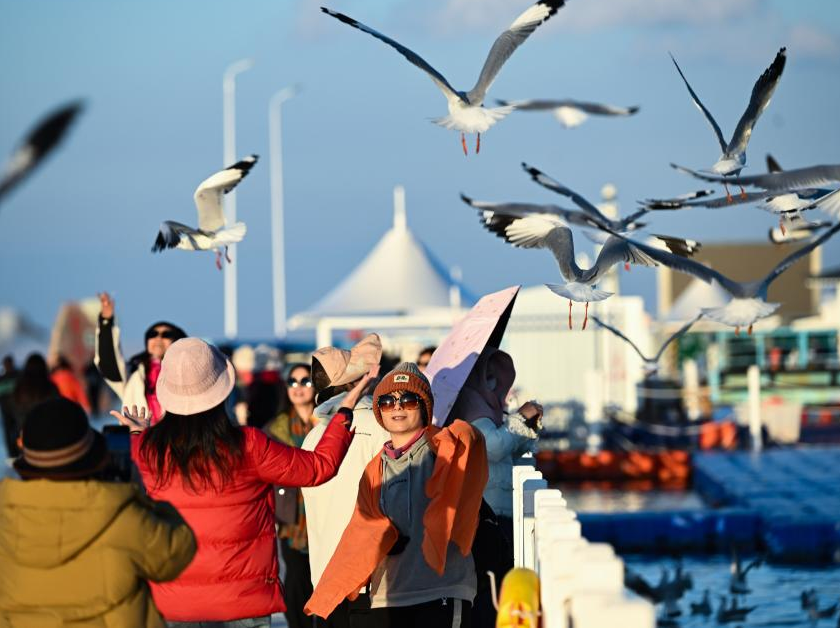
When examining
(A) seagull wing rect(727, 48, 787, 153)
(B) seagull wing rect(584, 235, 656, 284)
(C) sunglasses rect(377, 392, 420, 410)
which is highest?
(A) seagull wing rect(727, 48, 787, 153)

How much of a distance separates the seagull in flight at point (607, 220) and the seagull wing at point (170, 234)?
2.00 meters

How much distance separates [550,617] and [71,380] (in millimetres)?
11142

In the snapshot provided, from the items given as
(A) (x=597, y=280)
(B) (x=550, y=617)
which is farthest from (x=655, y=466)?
(B) (x=550, y=617)

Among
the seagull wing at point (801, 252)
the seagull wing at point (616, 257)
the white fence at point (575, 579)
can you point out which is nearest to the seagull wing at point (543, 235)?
the seagull wing at point (616, 257)

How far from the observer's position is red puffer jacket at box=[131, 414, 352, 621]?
5.30 m

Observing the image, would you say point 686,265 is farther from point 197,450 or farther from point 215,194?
point 197,450

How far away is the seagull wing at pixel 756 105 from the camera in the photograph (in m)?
10.1

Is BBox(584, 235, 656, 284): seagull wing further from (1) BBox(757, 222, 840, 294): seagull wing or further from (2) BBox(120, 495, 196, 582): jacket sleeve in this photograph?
(2) BBox(120, 495, 196, 582): jacket sleeve

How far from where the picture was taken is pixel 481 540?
6.17m

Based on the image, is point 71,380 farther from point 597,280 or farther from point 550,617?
point 550,617

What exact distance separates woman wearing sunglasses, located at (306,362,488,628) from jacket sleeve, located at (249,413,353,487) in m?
0.36

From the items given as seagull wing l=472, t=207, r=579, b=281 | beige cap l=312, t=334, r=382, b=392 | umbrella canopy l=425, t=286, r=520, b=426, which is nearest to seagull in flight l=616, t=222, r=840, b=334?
seagull wing l=472, t=207, r=579, b=281

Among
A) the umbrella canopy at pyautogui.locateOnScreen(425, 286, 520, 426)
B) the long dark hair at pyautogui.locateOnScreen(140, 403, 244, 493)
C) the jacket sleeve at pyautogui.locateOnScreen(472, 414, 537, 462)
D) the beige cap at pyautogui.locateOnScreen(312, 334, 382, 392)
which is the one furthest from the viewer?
the umbrella canopy at pyautogui.locateOnScreen(425, 286, 520, 426)

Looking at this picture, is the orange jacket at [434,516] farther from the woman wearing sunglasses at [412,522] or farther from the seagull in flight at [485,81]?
the seagull in flight at [485,81]
